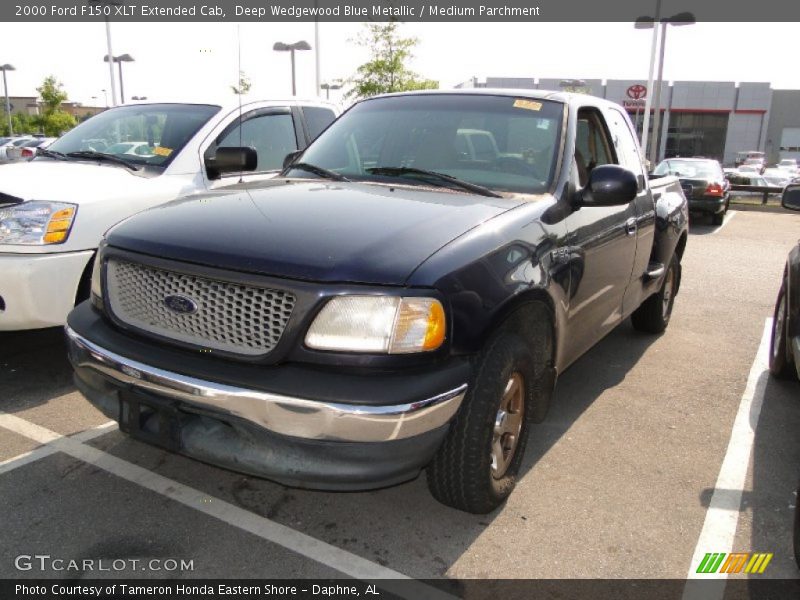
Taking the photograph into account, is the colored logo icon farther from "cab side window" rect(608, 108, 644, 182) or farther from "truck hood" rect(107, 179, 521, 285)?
"cab side window" rect(608, 108, 644, 182)

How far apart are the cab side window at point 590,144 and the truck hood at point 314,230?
86 centimetres

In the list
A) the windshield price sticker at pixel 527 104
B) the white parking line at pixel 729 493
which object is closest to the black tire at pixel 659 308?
the white parking line at pixel 729 493

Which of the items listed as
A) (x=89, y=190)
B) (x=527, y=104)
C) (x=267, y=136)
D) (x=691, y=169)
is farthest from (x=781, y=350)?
(x=691, y=169)

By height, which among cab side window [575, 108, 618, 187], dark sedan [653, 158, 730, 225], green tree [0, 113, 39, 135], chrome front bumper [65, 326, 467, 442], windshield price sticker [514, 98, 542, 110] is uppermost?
windshield price sticker [514, 98, 542, 110]

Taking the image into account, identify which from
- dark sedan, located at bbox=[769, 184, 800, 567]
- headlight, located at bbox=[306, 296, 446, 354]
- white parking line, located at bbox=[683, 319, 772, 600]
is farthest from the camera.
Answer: dark sedan, located at bbox=[769, 184, 800, 567]

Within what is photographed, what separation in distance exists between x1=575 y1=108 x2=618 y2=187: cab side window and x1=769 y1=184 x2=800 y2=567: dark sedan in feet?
3.60

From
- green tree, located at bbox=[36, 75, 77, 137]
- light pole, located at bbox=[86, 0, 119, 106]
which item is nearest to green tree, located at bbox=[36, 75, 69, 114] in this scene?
green tree, located at bbox=[36, 75, 77, 137]

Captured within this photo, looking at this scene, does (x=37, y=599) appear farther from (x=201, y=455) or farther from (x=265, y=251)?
(x=265, y=251)

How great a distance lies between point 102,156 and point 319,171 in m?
2.33


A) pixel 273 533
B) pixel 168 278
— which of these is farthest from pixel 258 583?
pixel 168 278

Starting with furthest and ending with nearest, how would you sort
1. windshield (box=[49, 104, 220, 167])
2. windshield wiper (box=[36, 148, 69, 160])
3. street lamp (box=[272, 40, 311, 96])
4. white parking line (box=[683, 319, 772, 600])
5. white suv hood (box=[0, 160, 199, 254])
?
street lamp (box=[272, 40, 311, 96]), windshield wiper (box=[36, 148, 69, 160]), windshield (box=[49, 104, 220, 167]), white suv hood (box=[0, 160, 199, 254]), white parking line (box=[683, 319, 772, 600])

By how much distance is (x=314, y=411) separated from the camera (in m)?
2.29

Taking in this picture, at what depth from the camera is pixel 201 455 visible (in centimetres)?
251

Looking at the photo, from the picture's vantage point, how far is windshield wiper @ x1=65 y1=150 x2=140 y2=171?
5055 mm
